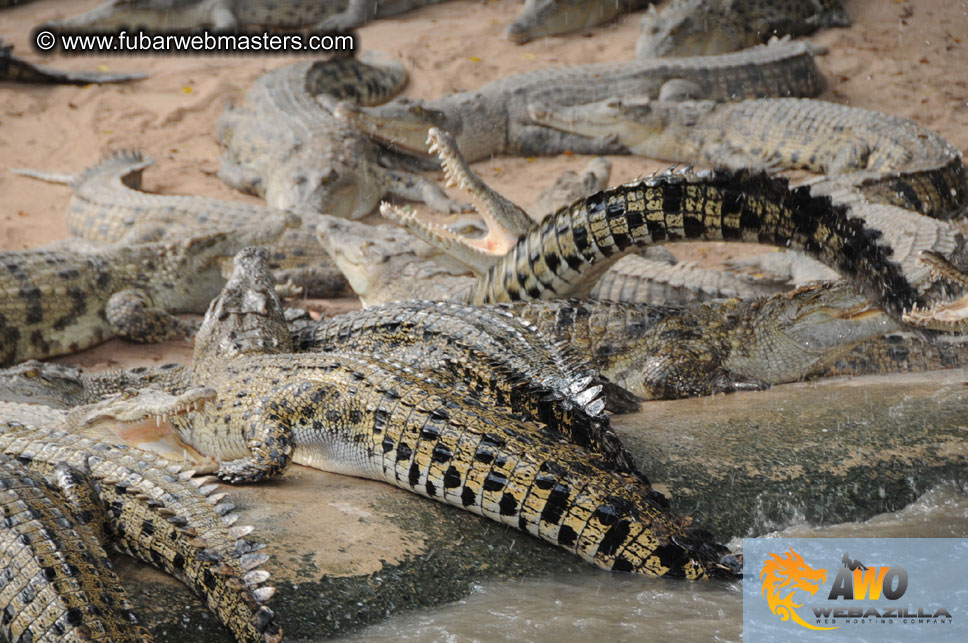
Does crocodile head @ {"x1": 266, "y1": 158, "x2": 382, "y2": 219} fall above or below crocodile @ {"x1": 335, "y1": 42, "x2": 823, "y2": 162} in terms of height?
below

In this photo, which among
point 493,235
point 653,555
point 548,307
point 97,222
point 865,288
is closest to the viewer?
point 653,555

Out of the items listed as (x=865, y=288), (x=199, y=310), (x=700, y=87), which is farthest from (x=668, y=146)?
(x=865, y=288)

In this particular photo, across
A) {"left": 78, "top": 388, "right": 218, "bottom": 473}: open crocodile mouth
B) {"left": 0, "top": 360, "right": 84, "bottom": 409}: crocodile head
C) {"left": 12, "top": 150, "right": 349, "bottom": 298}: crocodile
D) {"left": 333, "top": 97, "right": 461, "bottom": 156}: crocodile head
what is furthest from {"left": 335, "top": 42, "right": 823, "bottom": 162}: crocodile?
{"left": 78, "top": 388, "right": 218, "bottom": 473}: open crocodile mouth

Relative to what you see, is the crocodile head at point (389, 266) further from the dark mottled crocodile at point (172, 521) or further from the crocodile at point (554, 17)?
the crocodile at point (554, 17)

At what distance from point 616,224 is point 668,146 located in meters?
4.30

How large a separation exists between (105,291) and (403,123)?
300 centimetres

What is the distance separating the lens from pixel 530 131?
27.3ft

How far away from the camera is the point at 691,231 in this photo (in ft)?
12.5

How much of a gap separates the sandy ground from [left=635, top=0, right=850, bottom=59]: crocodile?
0.80 feet

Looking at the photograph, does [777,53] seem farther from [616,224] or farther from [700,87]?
[616,224]

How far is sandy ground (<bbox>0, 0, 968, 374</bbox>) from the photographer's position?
7.54 meters

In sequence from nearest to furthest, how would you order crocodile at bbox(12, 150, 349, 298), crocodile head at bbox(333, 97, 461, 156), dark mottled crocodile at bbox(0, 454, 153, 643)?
dark mottled crocodile at bbox(0, 454, 153, 643)
crocodile at bbox(12, 150, 349, 298)
crocodile head at bbox(333, 97, 461, 156)

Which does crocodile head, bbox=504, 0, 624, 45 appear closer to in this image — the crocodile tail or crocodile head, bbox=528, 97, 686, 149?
crocodile head, bbox=528, 97, 686, 149

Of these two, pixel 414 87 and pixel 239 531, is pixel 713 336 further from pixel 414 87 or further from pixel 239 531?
pixel 414 87
